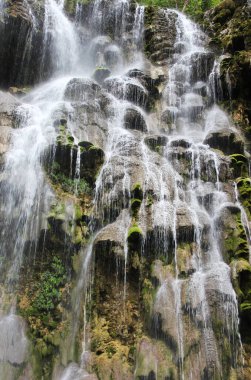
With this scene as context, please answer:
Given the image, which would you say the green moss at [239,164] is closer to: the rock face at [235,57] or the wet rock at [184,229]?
the rock face at [235,57]

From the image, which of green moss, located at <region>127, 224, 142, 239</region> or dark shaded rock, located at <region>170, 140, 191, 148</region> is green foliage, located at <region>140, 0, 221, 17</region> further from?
green moss, located at <region>127, 224, 142, 239</region>

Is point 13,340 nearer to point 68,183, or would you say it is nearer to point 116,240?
point 116,240

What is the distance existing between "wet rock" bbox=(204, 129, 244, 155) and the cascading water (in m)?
0.21

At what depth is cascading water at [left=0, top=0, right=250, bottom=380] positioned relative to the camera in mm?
9406

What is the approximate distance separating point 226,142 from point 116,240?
7.68 m

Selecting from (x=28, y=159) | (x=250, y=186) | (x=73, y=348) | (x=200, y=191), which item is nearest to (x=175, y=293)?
(x=73, y=348)

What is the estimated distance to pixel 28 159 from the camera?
12906 mm

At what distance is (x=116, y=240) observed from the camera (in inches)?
422

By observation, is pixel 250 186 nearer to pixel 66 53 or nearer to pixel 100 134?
pixel 100 134

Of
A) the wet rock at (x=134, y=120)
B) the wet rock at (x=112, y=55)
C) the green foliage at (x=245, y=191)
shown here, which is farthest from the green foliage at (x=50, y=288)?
the wet rock at (x=112, y=55)

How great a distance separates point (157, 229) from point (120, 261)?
4.94ft

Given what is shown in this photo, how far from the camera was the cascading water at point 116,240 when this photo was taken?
9406 mm

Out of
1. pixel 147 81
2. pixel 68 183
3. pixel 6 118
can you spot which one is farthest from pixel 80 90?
pixel 68 183

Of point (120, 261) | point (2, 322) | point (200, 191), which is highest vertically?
point (200, 191)
